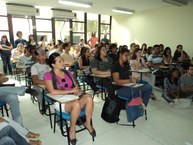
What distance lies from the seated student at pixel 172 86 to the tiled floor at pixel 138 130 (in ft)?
1.22

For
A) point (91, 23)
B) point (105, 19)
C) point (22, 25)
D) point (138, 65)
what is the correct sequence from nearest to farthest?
point (138, 65) < point (22, 25) < point (91, 23) < point (105, 19)

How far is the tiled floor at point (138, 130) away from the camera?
87.0 inches

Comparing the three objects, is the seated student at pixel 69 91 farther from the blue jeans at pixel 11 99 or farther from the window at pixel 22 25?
the window at pixel 22 25

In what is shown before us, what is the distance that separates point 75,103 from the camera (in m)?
1.99

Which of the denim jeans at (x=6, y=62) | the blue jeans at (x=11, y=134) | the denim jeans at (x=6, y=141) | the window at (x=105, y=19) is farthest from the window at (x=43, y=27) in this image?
the denim jeans at (x=6, y=141)

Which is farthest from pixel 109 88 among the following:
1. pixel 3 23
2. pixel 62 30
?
pixel 62 30

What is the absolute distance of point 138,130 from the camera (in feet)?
8.13

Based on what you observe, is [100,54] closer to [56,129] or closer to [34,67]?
[34,67]

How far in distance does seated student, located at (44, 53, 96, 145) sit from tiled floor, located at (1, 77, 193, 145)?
0.27 meters

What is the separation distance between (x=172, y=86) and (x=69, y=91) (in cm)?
243

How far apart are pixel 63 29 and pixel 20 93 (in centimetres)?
654

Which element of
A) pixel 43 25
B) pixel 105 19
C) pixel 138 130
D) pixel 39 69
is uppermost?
pixel 105 19

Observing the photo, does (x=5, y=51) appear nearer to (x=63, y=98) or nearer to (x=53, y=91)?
(x=53, y=91)

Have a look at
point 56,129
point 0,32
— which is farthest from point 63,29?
point 56,129
